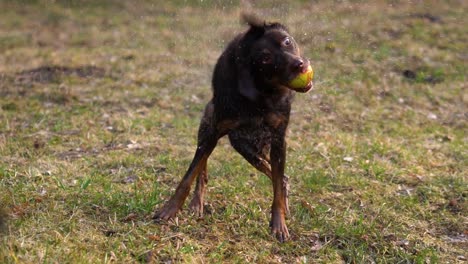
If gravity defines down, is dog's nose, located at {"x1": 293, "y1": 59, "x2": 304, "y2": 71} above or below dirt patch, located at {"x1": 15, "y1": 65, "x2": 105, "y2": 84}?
above

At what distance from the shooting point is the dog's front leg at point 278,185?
4.15 meters

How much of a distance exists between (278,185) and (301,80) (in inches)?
33.9

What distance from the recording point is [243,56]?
3.89 metres

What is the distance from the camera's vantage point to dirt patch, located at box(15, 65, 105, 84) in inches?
342

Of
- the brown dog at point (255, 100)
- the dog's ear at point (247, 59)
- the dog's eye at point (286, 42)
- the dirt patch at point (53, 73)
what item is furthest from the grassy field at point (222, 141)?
the dog's eye at point (286, 42)

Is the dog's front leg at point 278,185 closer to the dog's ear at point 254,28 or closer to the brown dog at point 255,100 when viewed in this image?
the brown dog at point 255,100

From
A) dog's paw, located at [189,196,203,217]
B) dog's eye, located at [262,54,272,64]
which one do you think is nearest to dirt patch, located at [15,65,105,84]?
dog's paw, located at [189,196,203,217]

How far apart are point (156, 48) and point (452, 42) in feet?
17.5

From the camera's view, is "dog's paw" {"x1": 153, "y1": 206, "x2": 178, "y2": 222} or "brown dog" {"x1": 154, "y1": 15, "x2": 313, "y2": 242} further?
"dog's paw" {"x1": 153, "y1": 206, "x2": 178, "y2": 222}

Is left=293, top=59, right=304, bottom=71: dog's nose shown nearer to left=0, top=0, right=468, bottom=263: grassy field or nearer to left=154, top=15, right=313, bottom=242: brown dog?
left=154, top=15, right=313, bottom=242: brown dog

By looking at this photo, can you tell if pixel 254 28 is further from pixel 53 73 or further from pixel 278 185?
pixel 53 73

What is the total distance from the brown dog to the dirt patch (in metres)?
5.05

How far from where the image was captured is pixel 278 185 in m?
4.19

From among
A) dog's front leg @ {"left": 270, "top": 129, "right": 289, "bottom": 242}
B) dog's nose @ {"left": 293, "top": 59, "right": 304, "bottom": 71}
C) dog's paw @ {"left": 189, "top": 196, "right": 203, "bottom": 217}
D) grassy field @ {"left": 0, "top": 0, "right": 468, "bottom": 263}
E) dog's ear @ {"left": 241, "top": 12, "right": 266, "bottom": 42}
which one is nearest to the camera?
dog's nose @ {"left": 293, "top": 59, "right": 304, "bottom": 71}
